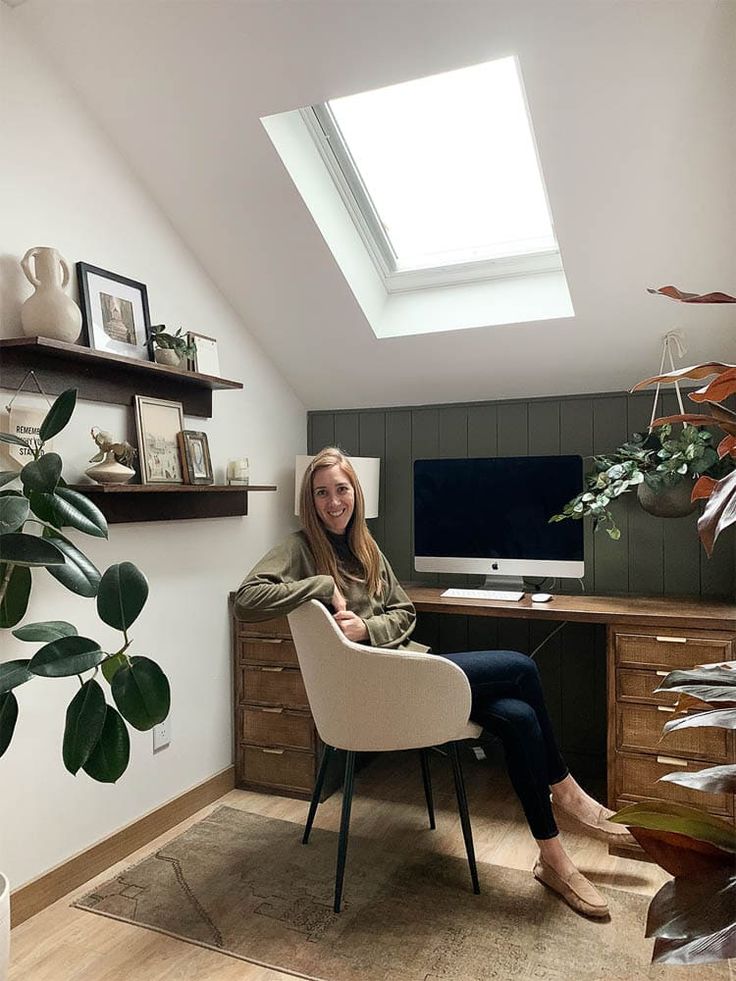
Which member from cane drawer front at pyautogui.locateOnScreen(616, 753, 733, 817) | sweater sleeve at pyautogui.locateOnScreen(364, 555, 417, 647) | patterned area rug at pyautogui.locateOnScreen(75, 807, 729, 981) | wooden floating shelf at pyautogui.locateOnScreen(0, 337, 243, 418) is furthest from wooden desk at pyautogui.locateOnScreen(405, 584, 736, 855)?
wooden floating shelf at pyautogui.locateOnScreen(0, 337, 243, 418)

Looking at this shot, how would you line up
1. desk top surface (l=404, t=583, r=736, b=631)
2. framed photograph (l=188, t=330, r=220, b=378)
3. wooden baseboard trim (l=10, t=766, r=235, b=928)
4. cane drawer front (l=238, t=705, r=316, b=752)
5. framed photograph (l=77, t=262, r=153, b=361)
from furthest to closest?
cane drawer front (l=238, t=705, r=316, b=752)
framed photograph (l=188, t=330, r=220, b=378)
desk top surface (l=404, t=583, r=736, b=631)
framed photograph (l=77, t=262, r=153, b=361)
wooden baseboard trim (l=10, t=766, r=235, b=928)

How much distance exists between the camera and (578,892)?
2.08 metres

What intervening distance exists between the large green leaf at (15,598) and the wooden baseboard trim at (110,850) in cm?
78

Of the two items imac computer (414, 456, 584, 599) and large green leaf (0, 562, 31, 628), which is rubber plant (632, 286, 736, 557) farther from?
imac computer (414, 456, 584, 599)

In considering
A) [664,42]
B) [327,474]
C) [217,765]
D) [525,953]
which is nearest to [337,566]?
[327,474]

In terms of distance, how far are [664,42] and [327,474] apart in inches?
59.5

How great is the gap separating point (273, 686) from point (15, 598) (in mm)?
1235

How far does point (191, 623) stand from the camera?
2.74m

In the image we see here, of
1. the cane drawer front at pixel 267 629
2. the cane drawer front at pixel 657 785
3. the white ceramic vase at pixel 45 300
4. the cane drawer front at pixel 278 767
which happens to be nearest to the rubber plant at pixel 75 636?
the white ceramic vase at pixel 45 300

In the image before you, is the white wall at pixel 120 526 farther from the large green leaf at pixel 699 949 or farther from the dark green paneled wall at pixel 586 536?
the large green leaf at pixel 699 949

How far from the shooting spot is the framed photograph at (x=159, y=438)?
2.45 m

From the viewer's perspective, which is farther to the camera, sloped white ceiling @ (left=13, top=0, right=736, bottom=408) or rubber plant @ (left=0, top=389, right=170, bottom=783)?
sloped white ceiling @ (left=13, top=0, right=736, bottom=408)

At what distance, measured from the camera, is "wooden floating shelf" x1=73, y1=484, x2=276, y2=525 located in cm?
228

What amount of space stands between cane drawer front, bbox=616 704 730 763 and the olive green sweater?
722mm
